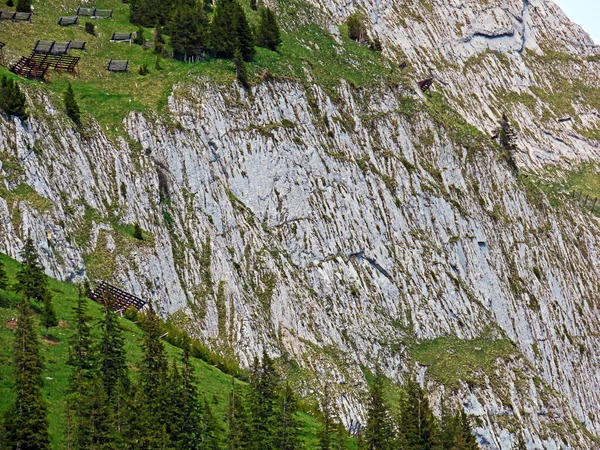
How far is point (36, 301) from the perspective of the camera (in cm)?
8262

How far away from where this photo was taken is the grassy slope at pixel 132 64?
379ft

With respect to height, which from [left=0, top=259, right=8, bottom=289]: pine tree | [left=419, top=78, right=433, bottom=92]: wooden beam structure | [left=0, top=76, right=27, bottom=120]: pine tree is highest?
[left=419, top=78, right=433, bottom=92]: wooden beam structure

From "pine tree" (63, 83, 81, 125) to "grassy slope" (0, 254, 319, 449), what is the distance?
22.2m

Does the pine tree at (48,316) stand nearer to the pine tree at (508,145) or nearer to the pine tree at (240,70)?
the pine tree at (240,70)

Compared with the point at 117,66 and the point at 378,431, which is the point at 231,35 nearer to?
the point at 117,66

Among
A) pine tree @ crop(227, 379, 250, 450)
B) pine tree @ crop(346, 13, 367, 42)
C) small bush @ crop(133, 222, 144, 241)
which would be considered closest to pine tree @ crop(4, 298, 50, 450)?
pine tree @ crop(227, 379, 250, 450)

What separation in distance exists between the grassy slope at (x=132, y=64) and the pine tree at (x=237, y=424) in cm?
4155

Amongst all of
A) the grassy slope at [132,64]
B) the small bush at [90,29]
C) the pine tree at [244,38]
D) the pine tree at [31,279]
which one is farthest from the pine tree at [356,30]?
the pine tree at [31,279]

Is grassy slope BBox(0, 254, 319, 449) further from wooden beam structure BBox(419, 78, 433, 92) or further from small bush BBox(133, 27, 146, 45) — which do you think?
wooden beam structure BBox(419, 78, 433, 92)

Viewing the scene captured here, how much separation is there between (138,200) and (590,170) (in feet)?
379

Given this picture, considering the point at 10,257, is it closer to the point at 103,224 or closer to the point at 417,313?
the point at 103,224

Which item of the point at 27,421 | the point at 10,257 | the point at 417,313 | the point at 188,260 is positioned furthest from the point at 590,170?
the point at 27,421

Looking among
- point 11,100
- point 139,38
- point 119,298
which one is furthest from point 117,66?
point 119,298

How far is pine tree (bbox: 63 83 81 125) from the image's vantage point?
108 m
